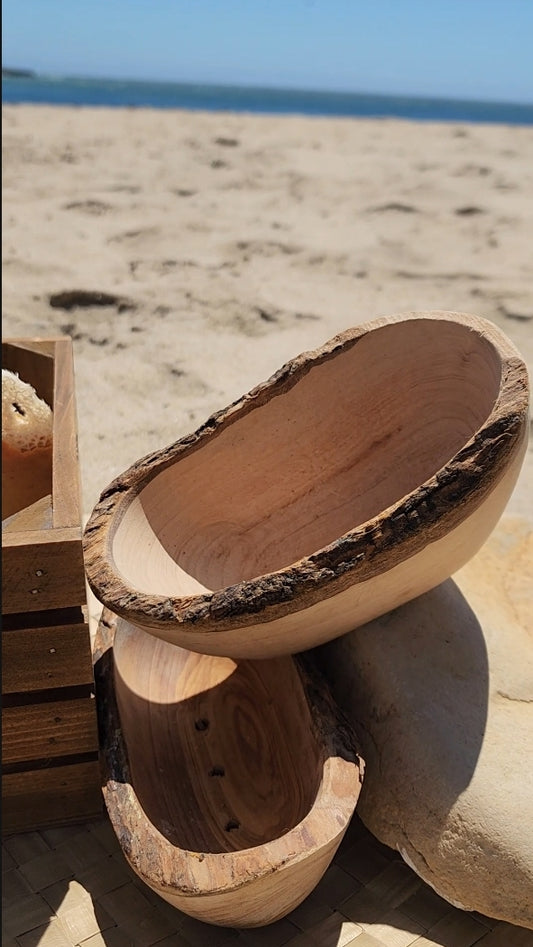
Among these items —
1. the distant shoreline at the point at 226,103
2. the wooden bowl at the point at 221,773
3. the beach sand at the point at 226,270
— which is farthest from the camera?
the distant shoreline at the point at 226,103

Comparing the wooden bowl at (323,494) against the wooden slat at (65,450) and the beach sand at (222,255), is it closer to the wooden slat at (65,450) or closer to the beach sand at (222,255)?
the wooden slat at (65,450)

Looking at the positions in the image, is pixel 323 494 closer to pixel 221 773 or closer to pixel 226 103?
pixel 221 773

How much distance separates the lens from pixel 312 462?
1559 millimetres

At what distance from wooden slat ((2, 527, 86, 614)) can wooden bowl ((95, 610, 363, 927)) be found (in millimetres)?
214

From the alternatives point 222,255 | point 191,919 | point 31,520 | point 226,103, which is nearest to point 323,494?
point 31,520

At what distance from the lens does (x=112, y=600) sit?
117cm

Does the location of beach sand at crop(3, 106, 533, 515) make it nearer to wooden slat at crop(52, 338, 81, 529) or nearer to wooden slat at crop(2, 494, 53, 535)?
wooden slat at crop(52, 338, 81, 529)

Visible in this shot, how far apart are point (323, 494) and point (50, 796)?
613 mm

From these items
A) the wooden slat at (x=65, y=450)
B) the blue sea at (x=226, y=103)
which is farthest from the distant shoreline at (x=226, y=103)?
the wooden slat at (x=65, y=450)

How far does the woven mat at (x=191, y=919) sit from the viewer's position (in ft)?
3.82

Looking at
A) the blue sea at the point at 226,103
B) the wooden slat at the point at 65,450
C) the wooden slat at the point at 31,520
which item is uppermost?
the wooden slat at the point at 65,450

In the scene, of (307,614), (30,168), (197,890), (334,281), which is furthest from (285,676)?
(30,168)

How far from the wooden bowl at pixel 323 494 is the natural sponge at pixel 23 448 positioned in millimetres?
260

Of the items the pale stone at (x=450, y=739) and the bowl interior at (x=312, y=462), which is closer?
the pale stone at (x=450, y=739)
